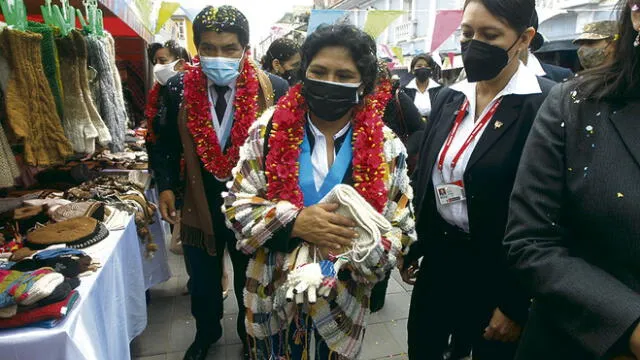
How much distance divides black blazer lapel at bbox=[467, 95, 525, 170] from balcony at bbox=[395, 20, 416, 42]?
760 inches

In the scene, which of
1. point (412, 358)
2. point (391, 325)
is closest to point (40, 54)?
point (412, 358)

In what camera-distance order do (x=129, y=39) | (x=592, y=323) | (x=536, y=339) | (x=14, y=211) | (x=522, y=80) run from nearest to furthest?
(x=592, y=323), (x=536, y=339), (x=522, y=80), (x=14, y=211), (x=129, y=39)

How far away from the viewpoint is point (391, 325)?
10.6ft

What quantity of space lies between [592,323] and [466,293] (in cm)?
94

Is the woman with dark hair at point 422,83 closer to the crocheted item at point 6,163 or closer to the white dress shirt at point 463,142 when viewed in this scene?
the white dress shirt at point 463,142

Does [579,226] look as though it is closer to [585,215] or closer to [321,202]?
[585,215]

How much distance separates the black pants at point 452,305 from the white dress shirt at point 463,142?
0.34 ft

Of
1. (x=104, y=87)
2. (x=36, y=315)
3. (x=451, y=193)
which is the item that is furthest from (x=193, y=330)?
(x=451, y=193)

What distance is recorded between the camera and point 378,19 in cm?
769

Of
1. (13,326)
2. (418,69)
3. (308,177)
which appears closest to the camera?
(13,326)

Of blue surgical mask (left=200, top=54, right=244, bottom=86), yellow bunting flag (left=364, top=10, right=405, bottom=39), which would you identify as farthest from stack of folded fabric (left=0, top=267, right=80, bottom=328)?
yellow bunting flag (left=364, top=10, right=405, bottom=39)

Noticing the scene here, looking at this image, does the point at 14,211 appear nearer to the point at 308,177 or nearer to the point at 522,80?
the point at 308,177

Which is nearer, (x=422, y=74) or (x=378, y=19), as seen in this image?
(x=422, y=74)

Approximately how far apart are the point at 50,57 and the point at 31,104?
31 cm
